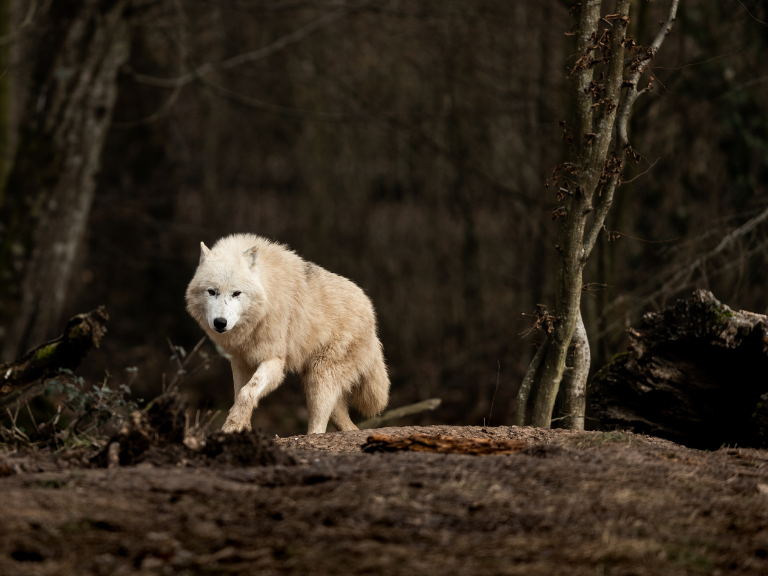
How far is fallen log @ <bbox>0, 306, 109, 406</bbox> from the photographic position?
5012 mm

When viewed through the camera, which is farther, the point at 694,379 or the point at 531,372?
the point at 531,372

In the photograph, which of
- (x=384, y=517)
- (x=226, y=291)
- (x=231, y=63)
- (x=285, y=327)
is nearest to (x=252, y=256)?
(x=226, y=291)

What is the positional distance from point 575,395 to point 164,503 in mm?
3692

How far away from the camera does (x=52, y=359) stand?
511 centimetres

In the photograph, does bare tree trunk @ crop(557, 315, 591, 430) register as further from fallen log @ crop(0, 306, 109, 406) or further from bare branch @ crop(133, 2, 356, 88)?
bare branch @ crop(133, 2, 356, 88)

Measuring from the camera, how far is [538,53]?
46.1 ft

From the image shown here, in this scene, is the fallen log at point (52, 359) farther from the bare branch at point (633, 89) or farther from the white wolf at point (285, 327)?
the bare branch at point (633, 89)

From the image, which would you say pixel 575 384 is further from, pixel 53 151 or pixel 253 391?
pixel 53 151

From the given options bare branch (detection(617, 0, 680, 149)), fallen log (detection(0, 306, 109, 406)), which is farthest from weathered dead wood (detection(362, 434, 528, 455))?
bare branch (detection(617, 0, 680, 149))

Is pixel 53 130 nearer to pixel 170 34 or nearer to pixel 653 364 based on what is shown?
pixel 170 34

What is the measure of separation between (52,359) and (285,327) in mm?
2123

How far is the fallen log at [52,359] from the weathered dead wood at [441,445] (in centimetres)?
192

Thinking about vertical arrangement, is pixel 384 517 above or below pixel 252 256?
below

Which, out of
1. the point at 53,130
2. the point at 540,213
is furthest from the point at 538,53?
the point at 53,130
